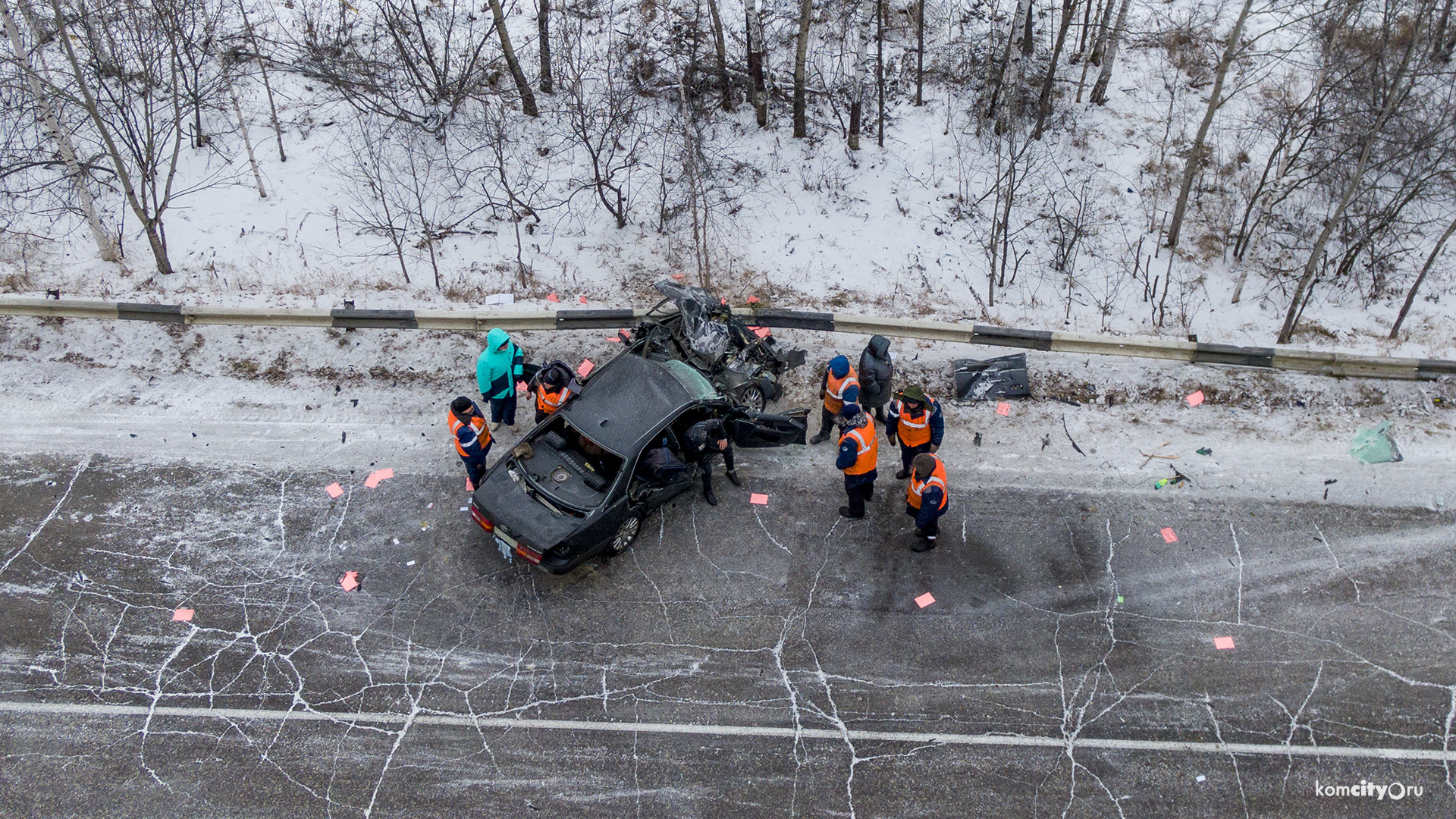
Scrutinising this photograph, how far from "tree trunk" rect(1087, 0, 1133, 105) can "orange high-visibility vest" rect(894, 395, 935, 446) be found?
891 centimetres

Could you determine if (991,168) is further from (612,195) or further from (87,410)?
(87,410)

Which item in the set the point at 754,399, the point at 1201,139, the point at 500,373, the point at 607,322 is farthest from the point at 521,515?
the point at 1201,139

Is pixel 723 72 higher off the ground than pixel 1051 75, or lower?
higher

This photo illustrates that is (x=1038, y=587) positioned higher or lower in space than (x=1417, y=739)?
higher

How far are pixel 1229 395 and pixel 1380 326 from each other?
321cm

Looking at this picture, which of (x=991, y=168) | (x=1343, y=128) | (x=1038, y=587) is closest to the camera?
(x=1038, y=587)

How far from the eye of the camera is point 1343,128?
12.7 m

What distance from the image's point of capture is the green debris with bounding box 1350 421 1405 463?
941 centimetres

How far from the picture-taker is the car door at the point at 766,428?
9133 millimetres

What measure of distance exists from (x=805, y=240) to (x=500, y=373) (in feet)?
18.2

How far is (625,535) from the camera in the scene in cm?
827

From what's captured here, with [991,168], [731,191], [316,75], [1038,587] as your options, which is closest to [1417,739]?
[1038,587]

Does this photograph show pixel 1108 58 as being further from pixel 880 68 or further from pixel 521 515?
pixel 521 515

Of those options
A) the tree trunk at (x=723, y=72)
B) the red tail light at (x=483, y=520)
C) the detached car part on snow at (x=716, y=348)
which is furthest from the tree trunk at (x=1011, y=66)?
the red tail light at (x=483, y=520)
